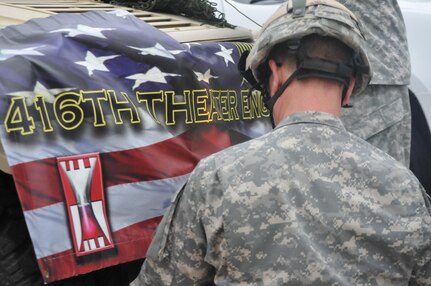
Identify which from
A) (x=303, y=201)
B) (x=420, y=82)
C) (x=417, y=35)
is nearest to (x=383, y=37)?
Answer: (x=420, y=82)

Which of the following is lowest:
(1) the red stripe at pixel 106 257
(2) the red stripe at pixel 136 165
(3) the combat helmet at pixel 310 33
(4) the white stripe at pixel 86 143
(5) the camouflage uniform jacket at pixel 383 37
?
(1) the red stripe at pixel 106 257

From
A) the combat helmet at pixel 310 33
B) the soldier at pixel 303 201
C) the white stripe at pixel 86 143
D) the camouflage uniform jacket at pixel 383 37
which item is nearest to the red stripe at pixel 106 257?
the white stripe at pixel 86 143

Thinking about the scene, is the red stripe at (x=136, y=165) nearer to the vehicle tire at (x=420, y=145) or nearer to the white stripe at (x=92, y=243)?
the white stripe at (x=92, y=243)

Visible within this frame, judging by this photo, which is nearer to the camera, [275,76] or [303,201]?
[303,201]

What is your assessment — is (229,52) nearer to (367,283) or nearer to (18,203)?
(18,203)

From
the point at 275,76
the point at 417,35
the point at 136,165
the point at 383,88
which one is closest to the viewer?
the point at 275,76

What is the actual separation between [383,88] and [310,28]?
125 cm

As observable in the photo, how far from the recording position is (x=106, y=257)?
213 centimetres

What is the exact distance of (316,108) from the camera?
1.41 meters

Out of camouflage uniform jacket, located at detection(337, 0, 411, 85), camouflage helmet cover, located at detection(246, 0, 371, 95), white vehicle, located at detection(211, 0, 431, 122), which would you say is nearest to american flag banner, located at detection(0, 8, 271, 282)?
camouflage helmet cover, located at detection(246, 0, 371, 95)

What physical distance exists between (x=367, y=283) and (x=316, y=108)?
0.38 metres

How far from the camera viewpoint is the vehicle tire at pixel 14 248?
215 centimetres

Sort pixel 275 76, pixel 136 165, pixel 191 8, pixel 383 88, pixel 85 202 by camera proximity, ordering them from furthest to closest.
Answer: pixel 191 8 → pixel 383 88 → pixel 136 165 → pixel 85 202 → pixel 275 76

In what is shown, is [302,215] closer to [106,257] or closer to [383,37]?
[106,257]
